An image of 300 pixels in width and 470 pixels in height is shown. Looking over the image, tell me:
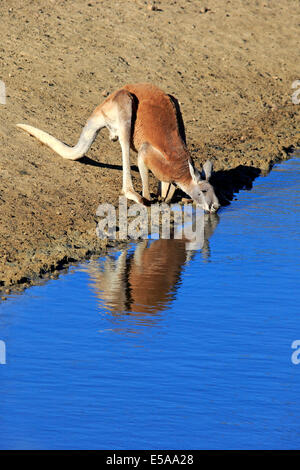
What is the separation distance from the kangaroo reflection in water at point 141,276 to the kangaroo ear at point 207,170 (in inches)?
32.9

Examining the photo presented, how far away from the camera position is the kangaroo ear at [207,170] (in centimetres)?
1062

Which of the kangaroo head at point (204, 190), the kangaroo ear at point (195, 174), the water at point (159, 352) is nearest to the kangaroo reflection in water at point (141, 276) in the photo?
the water at point (159, 352)

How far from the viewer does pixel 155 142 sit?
10.7 metres

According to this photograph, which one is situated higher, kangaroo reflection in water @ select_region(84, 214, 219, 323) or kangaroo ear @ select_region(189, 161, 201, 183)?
kangaroo ear @ select_region(189, 161, 201, 183)

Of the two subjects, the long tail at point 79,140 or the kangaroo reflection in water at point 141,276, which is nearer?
the kangaroo reflection in water at point 141,276

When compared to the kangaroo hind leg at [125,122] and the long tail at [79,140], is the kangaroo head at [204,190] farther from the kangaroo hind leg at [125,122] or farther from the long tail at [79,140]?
the long tail at [79,140]

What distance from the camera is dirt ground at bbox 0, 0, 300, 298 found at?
393 inches

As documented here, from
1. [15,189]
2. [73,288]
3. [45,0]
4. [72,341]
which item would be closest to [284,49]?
[45,0]

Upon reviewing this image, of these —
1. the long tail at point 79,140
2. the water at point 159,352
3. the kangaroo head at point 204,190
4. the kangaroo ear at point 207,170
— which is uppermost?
the long tail at point 79,140

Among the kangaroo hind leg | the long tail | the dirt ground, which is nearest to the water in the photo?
the dirt ground

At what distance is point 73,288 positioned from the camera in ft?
27.1

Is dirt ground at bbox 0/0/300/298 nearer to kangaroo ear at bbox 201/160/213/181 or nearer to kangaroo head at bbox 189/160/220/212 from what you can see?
kangaroo head at bbox 189/160/220/212

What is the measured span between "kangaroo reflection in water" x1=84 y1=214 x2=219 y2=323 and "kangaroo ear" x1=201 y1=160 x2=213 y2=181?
0.84 m
